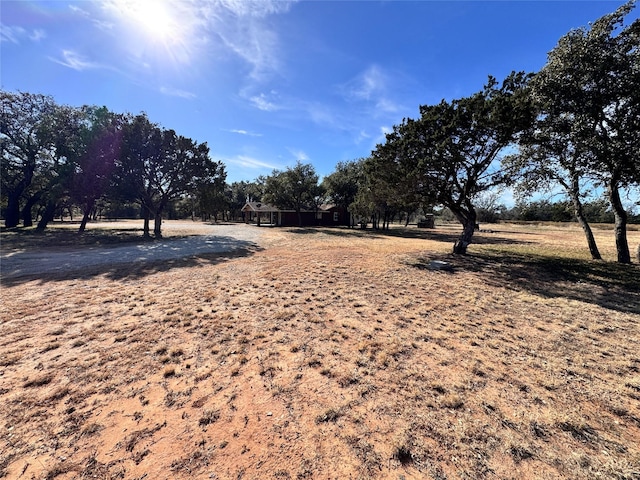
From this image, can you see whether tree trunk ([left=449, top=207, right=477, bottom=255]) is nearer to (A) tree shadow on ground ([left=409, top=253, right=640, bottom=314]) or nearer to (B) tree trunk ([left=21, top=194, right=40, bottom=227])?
(A) tree shadow on ground ([left=409, top=253, right=640, bottom=314])

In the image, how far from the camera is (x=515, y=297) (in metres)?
6.34

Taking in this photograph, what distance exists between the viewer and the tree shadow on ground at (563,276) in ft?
20.7

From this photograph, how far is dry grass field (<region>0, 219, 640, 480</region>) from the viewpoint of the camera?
6.73ft

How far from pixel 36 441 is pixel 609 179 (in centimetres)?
1569

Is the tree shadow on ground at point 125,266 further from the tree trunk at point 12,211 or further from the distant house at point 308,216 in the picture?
the distant house at point 308,216

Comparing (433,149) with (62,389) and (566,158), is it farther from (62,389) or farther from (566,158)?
(62,389)

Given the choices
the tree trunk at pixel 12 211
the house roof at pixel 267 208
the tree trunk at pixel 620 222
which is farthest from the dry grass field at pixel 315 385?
the house roof at pixel 267 208

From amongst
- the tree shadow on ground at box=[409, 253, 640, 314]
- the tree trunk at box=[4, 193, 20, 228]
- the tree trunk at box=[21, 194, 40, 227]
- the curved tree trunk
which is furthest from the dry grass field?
the tree trunk at box=[4, 193, 20, 228]

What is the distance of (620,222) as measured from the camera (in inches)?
406

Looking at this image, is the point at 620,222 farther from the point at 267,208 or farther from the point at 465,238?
the point at 267,208

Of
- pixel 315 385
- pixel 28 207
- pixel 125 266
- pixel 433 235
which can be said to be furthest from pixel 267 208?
pixel 315 385

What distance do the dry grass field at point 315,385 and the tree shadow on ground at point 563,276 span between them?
280 mm

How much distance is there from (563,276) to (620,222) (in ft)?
A: 16.7

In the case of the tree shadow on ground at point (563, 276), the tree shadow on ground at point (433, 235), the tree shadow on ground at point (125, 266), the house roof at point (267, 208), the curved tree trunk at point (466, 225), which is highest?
the house roof at point (267, 208)
